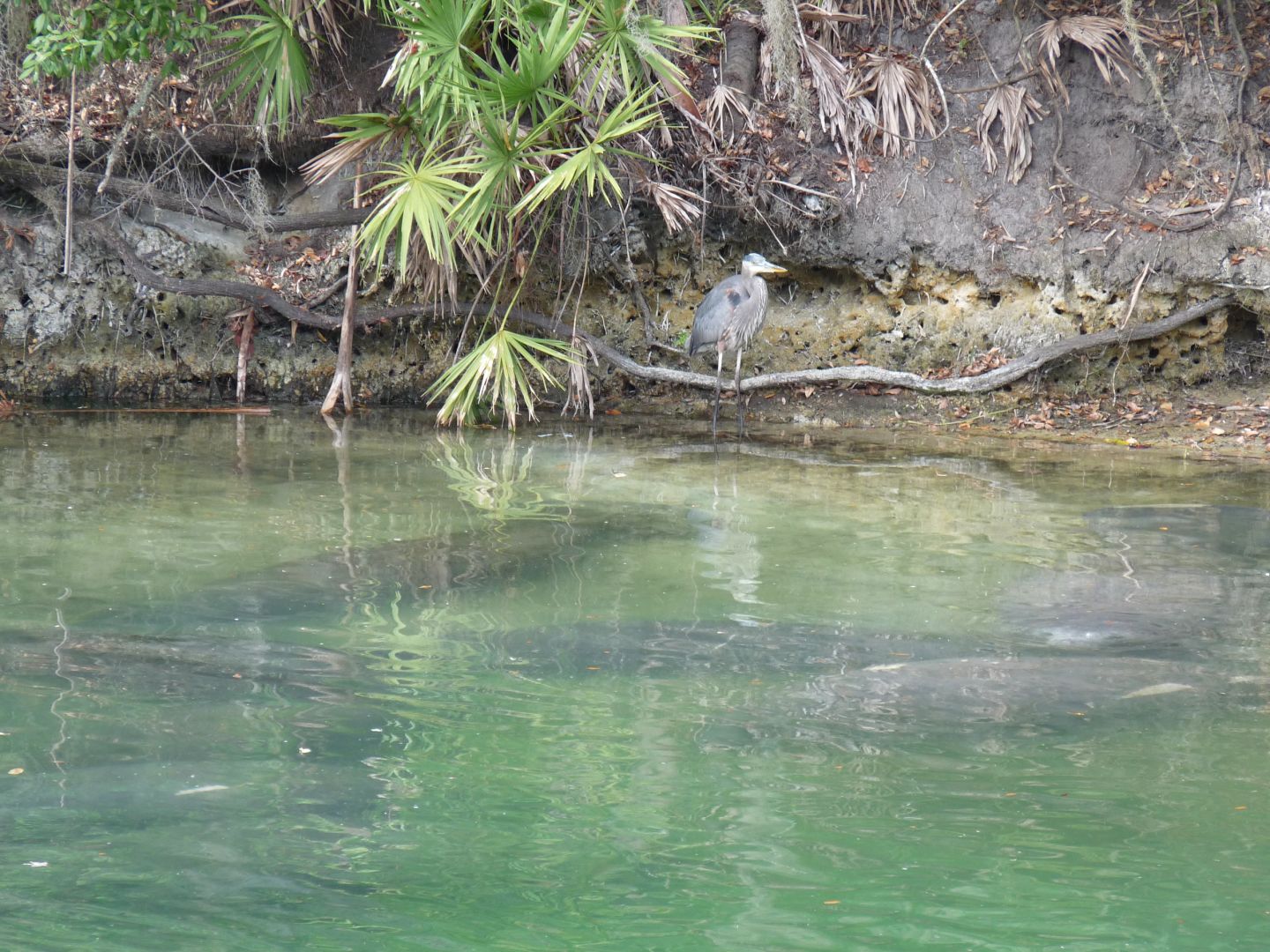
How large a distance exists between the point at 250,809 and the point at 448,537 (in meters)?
3.00

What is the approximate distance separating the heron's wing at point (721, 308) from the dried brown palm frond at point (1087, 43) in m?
3.07

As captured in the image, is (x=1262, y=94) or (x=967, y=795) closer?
(x=967, y=795)

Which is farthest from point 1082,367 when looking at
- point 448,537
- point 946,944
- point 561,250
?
point 946,944

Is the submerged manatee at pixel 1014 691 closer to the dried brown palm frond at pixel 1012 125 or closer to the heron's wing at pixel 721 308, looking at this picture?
the heron's wing at pixel 721 308

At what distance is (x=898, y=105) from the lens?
34.7 feet

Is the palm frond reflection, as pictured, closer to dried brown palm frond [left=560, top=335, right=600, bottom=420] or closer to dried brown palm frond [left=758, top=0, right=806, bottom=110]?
dried brown palm frond [left=560, top=335, right=600, bottom=420]

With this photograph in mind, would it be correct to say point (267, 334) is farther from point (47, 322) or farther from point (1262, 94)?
point (1262, 94)

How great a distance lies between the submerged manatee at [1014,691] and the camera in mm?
3639

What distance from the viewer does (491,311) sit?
9812 millimetres

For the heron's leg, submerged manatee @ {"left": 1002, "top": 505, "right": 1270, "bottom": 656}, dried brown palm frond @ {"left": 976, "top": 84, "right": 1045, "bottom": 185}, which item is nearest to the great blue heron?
the heron's leg

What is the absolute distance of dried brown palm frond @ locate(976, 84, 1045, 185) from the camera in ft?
33.9

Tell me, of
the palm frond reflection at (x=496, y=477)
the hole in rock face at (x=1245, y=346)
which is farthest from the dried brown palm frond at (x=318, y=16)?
the hole in rock face at (x=1245, y=346)

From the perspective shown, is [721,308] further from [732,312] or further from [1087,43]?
[1087,43]

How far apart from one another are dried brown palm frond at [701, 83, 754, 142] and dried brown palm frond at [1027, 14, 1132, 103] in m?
2.34
